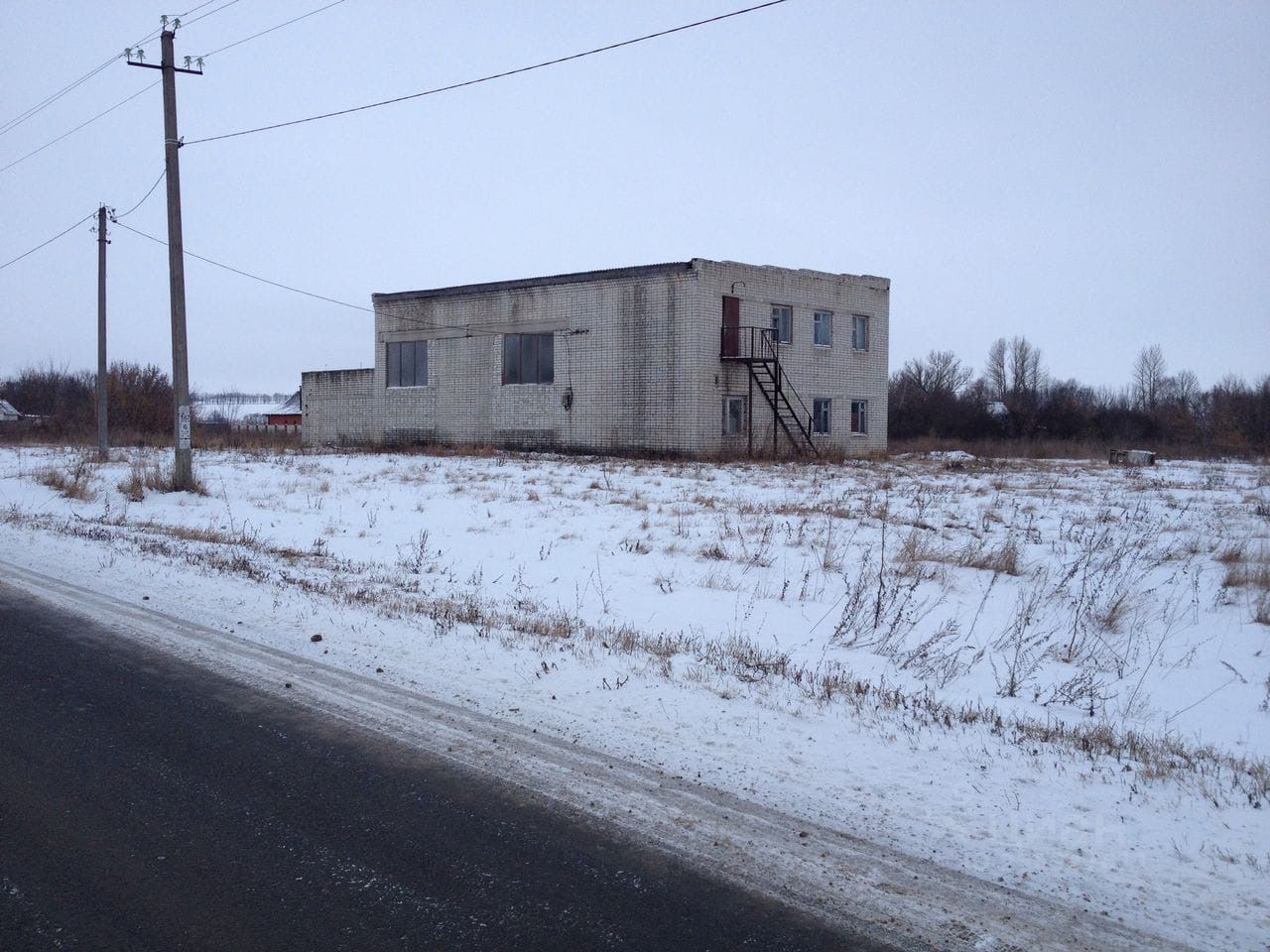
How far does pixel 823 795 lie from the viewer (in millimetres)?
4824

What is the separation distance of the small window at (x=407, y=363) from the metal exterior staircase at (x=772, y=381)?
507 inches

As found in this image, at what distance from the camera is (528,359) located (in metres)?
35.7

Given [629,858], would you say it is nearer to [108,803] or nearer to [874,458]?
[108,803]

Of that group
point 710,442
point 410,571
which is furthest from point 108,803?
point 710,442

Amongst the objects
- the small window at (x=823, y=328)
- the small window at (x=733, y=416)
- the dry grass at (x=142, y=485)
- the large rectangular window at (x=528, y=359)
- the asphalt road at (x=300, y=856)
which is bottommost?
the asphalt road at (x=300, y=856)

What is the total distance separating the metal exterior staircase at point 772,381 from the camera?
108ft

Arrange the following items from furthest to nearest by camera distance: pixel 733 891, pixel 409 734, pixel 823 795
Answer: pixel 409 734
pixel 823 795
pixel 733 891

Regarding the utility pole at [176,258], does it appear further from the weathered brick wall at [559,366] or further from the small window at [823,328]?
the small window at [823,328]

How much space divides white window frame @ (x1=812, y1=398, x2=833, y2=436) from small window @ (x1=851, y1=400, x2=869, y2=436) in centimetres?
158

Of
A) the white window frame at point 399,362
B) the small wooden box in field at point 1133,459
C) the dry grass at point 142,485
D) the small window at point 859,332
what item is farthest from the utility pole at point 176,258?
the small wooden box in field at point 1133,459

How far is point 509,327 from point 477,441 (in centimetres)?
453

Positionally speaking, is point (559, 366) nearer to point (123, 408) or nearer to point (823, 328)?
point (823, 328)

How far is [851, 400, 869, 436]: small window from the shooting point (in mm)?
37750

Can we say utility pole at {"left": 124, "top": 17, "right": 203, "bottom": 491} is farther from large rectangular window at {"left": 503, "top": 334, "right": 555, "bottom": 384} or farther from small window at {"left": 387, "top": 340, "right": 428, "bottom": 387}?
small window at {"left": 387, "top": 340, "right": 428, "bottom": 387}
